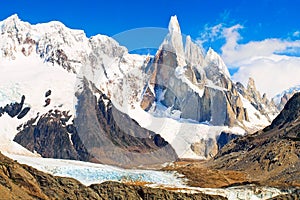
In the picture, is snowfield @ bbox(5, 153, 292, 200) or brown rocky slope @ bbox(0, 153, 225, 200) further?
snowfield @ bbox(5, 153, 292, 200)

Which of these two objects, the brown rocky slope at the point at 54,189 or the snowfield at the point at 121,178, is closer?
the brown rocky slope at the point at 54,189

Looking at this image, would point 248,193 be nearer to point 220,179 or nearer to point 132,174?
point 132,174

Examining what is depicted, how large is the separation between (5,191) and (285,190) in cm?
6913

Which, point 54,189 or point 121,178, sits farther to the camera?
point 121,178

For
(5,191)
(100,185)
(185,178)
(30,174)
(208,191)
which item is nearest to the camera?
(5,191)

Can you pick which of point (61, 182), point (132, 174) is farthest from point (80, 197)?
point (132, 174)

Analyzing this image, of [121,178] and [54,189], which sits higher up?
[121,178]

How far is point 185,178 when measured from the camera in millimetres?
164375

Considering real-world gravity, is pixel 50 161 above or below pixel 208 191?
above

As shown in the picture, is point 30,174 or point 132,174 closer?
point 30,174

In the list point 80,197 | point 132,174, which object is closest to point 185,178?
point 132,174

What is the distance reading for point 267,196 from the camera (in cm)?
13625

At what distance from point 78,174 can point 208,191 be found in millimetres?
28952

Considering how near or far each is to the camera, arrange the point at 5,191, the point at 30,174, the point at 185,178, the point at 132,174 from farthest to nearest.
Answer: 1. the point at 185,178
2. the point at 132,174
3. the point at 30,174
4. the point at 5,191
